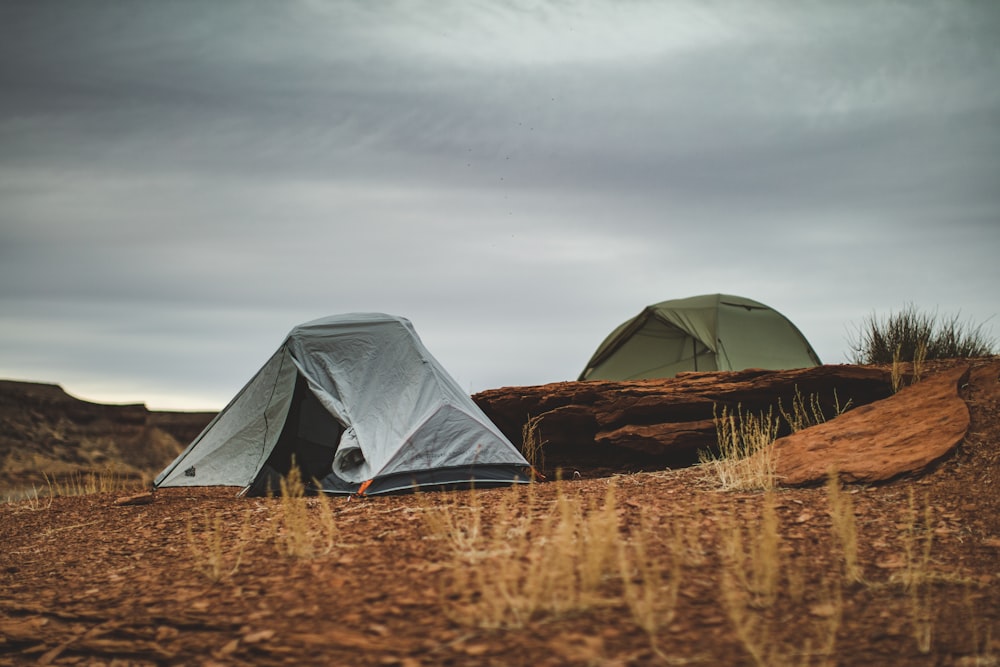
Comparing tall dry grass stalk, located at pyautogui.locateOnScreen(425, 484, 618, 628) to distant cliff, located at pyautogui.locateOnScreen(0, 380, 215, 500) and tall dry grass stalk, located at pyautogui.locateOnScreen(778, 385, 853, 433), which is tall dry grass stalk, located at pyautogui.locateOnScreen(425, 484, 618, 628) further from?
distant cliff, located at pyautogui.locateOnScreen(0, 380, 215, 500)

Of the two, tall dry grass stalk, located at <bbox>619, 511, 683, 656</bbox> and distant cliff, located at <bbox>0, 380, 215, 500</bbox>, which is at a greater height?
distant cliff, located at <bbox>0, 380, 215, 500</bbox>

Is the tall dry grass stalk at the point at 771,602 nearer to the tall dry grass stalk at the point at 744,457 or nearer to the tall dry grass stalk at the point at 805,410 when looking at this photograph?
the tall dry grass stalk at the point at 744,457

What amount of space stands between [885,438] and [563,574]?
16.9 ft

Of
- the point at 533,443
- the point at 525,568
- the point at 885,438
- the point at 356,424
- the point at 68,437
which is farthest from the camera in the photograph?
the point at 68,437

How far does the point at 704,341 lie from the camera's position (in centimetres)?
1452

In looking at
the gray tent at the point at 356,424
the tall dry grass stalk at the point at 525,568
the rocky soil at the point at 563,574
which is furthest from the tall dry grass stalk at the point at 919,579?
the gray tent at the point at 356,424

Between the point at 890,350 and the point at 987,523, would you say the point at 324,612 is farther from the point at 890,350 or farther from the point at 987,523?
the point at 890,350

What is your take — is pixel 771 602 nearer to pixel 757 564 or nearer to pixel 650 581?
pixel 757 564

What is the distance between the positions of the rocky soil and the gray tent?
32.6 inches

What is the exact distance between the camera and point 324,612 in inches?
157

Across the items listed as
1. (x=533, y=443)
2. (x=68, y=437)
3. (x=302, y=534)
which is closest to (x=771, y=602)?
(x=302, y=534)

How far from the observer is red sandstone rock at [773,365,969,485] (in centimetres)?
716

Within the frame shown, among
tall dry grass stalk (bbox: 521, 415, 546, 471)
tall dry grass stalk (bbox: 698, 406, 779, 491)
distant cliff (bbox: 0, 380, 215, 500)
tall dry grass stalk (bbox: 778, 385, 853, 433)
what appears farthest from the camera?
distant cliff (bbox: 0, 380, 215, 500)

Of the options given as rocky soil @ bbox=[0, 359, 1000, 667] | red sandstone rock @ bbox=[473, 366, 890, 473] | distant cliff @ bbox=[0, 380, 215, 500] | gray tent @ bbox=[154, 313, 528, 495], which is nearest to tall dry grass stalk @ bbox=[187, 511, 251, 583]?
rocky soil @ bbox=[0, 359, 1000, 667]
